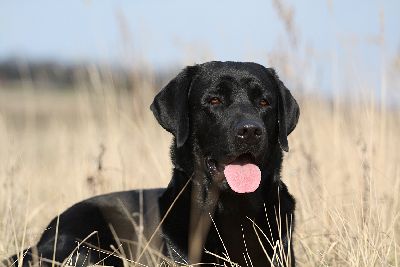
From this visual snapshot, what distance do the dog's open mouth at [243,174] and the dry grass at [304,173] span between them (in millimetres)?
447

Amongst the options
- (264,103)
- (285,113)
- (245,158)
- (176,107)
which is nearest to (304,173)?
(285,113)

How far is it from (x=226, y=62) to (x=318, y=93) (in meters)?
2.19

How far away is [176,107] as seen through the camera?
13.3ft

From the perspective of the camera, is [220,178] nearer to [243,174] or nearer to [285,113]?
[243,174]

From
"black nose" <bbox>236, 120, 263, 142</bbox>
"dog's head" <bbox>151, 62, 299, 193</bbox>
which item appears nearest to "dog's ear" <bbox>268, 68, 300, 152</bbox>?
"dog's head" <bbox>151, 62, 299, 193</bbox>

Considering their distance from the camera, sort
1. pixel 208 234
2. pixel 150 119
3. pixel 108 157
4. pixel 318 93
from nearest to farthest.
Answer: pixel 208 234 < pixel 318 93 < pixel 108 157 < pixel 150 119

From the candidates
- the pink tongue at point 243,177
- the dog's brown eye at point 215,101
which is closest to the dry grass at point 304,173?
the pink tongue at point 243,177

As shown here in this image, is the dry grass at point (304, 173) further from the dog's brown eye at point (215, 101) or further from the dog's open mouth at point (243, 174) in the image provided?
the dog's brown eye at point (215, 101)

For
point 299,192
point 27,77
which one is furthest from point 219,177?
point 27,77

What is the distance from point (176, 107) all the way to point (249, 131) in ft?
1.83

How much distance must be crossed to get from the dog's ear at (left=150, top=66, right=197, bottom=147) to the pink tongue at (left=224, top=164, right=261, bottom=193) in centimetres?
32

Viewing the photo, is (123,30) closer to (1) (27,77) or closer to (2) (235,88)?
(1) (27,77)

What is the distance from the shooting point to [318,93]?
6242 mm

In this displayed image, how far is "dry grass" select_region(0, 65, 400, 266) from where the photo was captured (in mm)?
3955
